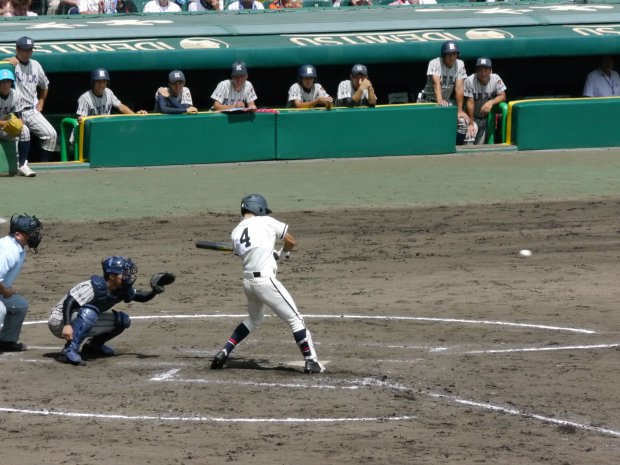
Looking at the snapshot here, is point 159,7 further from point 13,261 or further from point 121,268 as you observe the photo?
point 121,268

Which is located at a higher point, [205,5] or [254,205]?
[205,5]

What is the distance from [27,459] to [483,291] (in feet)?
20.6

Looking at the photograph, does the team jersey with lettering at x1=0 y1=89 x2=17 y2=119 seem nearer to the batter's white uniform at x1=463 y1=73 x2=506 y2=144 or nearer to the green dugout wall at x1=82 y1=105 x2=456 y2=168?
the green dugout wall at x1=82 y1=105 x2=456 y2=168

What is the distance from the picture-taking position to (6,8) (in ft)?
73.4

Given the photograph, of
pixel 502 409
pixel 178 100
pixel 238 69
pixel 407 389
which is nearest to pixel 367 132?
pixel 238 69

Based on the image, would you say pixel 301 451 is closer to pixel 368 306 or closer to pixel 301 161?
pixel 368 306

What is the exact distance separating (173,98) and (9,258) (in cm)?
1003

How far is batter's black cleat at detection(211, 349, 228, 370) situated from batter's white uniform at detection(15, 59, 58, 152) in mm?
9359

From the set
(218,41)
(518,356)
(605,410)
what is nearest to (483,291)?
(518,356)

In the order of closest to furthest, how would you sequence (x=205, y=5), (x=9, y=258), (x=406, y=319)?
1. (x=9, y=258)
2. (x=406, y=319)
3. (x=205, y=5)

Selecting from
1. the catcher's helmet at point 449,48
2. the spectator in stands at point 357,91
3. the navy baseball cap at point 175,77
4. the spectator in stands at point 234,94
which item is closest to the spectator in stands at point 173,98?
the navy baseball cap at point 175,77

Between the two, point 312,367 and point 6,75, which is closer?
point 312,367

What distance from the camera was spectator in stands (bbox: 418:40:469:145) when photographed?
20984 mm

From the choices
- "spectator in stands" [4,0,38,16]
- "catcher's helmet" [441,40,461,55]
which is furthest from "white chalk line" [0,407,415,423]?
"spectator in stands" [4,0,38,16]
